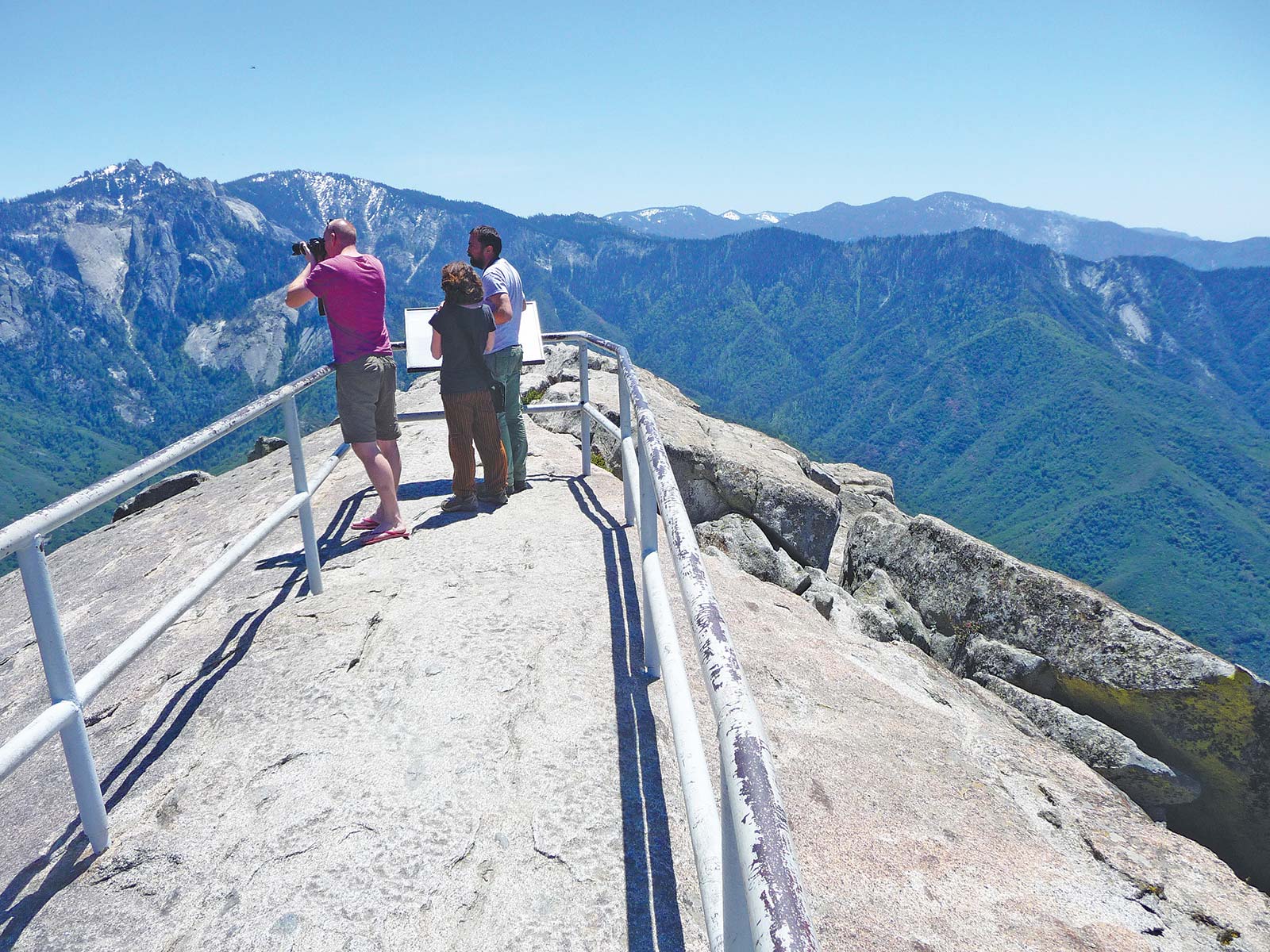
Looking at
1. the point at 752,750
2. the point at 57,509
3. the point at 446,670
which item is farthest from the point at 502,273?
the point at 752,750

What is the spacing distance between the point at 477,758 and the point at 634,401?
2.53 meters

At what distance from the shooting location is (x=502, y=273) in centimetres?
829

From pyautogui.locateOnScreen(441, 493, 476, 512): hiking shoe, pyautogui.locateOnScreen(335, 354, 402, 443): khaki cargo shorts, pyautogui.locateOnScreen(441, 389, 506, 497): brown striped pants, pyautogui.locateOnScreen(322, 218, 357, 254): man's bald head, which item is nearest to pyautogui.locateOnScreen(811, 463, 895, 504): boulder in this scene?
pyautogui.locateOnScreen(441, 389, 506, 497): brown striped pants

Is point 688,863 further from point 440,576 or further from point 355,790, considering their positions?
point 440,576

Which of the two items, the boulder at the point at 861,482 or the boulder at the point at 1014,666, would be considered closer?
the boulder at the point at 1014,666

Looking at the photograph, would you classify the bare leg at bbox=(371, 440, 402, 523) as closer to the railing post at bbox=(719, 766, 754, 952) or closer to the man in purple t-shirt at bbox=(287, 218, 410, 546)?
the man in purple t-shirt at bbox=(287, 218, 410, 546)

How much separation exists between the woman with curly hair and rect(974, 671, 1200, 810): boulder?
592 cm

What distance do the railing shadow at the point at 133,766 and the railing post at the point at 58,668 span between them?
7.6 inches

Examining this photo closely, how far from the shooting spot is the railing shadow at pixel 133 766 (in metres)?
3.21

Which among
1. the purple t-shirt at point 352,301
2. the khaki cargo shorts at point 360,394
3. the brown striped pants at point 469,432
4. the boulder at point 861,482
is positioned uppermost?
the purple t-shirt at point 352,301

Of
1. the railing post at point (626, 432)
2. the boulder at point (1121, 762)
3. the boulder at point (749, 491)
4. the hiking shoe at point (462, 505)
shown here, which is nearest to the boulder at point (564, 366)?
the boulder at point (749, 491)

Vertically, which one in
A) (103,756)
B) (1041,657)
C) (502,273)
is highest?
(502,273)

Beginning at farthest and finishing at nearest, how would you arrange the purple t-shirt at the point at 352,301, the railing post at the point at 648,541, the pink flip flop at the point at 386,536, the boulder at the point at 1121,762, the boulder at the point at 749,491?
the boulder at the point at 749,491 < the pink flip flop at the point at 386,536 < the purple t-shirt at the point at 352,301 < the boulder at the point at 1121,762 < the railing post at the point at 648,541

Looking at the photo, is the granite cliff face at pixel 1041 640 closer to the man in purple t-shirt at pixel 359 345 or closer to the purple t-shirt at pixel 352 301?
the man in purple t-shirt at pixel 359 345
